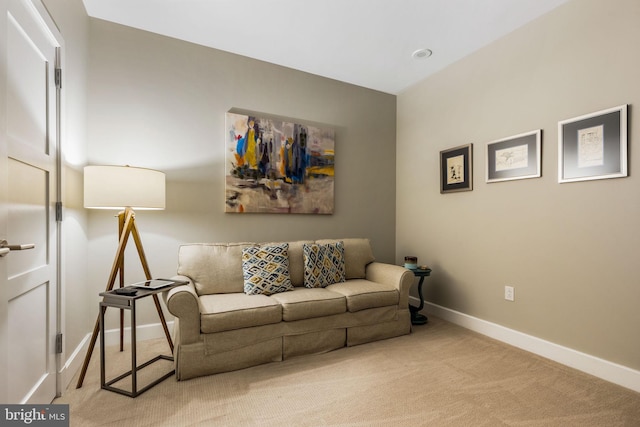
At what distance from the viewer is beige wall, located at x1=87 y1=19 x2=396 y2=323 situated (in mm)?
2676

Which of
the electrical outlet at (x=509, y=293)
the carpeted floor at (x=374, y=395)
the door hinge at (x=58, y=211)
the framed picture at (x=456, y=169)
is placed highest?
the framed picture at (x=456, y=169)

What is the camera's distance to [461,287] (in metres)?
3.24

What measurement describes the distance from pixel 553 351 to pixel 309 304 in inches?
76.6

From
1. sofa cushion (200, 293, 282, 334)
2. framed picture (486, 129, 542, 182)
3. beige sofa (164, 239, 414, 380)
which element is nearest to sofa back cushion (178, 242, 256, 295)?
beige sofa (164, 239, 414, 380)

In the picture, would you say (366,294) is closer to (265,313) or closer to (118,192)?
(265,313)

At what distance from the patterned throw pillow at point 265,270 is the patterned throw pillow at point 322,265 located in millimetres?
211

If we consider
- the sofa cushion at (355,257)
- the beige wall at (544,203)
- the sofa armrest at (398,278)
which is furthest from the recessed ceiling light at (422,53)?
the sofa armrest at (398,278)

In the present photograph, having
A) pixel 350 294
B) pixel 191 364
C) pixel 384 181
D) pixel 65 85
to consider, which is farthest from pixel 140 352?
pixel 384 181

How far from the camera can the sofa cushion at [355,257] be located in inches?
129

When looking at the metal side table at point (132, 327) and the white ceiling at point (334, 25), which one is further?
the white ceiling at point (334, 25)

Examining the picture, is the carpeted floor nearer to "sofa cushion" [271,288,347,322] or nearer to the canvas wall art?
"sofa cushion" [271,288,347,322]

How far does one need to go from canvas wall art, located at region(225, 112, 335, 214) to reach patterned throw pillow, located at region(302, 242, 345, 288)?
605 millimetres

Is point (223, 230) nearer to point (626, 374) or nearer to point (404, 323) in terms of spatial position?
point (404, 323)

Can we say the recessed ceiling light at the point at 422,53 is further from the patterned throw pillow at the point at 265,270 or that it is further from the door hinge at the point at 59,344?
the door hinge at the point at 59,344
